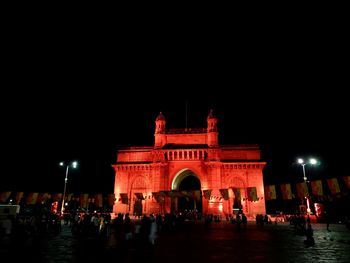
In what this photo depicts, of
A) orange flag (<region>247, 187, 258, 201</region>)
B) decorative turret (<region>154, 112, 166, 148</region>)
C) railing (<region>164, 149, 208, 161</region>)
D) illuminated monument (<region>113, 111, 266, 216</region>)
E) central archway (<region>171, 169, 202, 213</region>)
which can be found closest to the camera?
central archway (<region>171, 169, 202, 213</region>)

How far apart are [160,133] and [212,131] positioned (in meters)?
10.5

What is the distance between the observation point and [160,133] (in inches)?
2196

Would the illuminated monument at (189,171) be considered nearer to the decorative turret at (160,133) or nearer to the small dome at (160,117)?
the decorative turret at (160,133)

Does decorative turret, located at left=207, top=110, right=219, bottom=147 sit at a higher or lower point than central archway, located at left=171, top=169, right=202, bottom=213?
higher

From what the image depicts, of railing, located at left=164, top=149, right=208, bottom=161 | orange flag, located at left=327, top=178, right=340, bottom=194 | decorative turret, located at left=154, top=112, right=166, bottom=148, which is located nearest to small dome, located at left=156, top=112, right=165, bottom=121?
decorative turret, located at left=154, top=112, right=166, bottom=148

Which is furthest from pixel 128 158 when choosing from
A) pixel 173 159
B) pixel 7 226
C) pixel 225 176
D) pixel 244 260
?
pixel 244 260

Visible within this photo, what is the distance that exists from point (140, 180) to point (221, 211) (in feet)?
54.6

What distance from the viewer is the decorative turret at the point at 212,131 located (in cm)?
5339

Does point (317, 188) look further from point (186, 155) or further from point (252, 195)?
point (186, 155)

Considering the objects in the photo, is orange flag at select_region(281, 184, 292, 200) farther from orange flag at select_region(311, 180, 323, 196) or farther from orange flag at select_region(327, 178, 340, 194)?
orange flag at select_region(327, 178, 340, 194)

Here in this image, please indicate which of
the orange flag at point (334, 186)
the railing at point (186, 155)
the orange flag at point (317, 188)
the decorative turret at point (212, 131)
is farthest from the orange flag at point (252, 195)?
the orange flag at point (334, 186)

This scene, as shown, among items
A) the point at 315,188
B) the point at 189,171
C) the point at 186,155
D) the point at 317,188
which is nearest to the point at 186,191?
the point at 186,155

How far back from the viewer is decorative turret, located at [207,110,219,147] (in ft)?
175

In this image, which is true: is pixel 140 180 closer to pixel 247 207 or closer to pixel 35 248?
pixel 247 207
